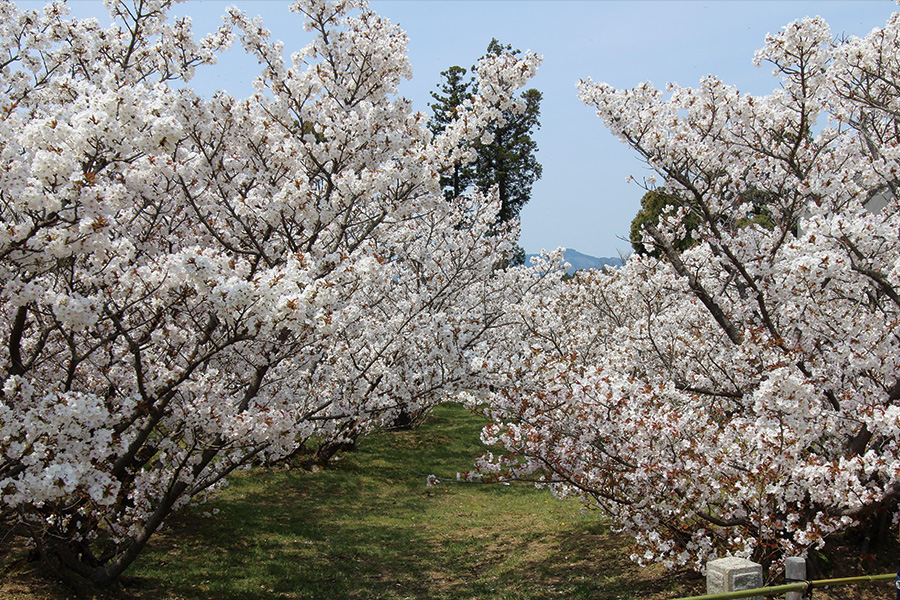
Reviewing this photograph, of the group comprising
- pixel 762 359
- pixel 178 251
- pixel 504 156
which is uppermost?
pixel 504 156

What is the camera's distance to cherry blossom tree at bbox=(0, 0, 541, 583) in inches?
170

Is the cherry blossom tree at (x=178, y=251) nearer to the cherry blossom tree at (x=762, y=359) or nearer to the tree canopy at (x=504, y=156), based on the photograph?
the cherry blossom tree at (x=762, y=359)

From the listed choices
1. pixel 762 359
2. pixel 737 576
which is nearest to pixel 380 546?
pixel 762 359

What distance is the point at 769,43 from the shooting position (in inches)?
250

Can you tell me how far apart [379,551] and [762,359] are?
20.7 feet

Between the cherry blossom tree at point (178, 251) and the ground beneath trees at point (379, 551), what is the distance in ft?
3.26

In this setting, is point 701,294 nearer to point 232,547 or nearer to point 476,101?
point 476,101

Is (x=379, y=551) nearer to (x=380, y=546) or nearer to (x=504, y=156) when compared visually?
(x=380, y=546)

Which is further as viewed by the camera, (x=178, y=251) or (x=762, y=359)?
(x=178, y=251)

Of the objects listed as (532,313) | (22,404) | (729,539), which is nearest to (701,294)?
(729,539)

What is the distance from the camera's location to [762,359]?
6191 millimetres

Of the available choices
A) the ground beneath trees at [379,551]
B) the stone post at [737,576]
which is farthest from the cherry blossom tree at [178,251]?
the stone post at [737,576]

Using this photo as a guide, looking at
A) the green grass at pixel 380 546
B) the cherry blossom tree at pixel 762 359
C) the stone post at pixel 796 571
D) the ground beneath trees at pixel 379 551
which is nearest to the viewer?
the stone post at pixel 796 571

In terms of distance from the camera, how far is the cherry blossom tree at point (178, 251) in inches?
170
